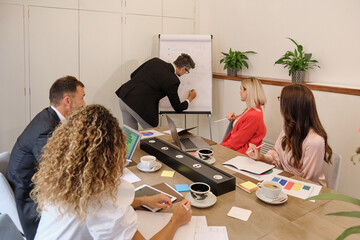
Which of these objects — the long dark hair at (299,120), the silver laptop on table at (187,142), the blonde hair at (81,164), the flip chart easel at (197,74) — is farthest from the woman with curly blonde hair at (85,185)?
the flip chart easel at (197,74)

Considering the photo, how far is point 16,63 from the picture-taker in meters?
3.27

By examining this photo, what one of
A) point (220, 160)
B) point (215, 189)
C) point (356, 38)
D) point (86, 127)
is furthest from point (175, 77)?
point (86, 127)

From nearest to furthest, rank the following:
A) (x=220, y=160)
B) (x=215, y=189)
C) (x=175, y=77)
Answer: (x=215, y=189) → (x=220, y=160) → (x=175, y=77)

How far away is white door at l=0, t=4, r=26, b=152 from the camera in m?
3.16

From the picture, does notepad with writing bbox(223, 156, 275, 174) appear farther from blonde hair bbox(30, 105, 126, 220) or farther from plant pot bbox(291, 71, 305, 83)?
plant pot bbox(291, 71, 305, 83)

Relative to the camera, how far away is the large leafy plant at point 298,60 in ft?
9.52

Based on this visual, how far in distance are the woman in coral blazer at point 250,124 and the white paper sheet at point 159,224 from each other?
4.36 feet

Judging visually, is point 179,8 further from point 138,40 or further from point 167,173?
point 167,173

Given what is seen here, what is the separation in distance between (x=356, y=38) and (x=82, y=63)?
2.99 meters

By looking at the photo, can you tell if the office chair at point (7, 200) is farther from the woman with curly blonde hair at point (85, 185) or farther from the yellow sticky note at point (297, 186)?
the yellow sticky note at point (297, 186)

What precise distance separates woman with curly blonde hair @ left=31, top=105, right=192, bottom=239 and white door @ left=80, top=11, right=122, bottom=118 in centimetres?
282

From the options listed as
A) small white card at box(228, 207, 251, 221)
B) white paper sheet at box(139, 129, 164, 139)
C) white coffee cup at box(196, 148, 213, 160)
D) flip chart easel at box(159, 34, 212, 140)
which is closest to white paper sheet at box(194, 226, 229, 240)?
small white card at box(228, 207, 251, 221)

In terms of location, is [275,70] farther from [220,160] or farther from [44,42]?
[44,42]

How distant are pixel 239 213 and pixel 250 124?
4.15 ft
